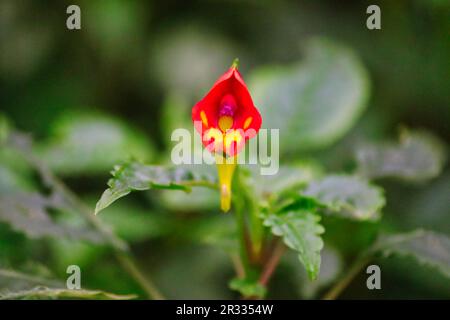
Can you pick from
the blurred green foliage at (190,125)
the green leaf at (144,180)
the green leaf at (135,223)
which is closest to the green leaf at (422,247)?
the blurred green foliage at (190,125)

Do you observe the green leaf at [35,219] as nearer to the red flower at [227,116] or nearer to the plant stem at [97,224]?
the plant stem at [97,224]

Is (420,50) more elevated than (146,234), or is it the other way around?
(420,50)

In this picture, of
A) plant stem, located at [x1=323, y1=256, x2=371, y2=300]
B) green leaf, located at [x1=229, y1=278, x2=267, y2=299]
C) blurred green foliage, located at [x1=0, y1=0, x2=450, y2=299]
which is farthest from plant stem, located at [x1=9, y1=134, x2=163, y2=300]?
plant stem, located at [x1=323, y1=256, x2=371, y2=300]

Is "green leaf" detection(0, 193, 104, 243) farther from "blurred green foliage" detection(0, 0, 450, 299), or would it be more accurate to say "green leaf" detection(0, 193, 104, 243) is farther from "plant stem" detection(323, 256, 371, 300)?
"plant stem" detection(323, 256, 371, 300)

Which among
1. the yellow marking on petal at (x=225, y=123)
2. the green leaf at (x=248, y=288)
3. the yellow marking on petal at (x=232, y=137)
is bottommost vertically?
the green leaf at (x=248, y=288)

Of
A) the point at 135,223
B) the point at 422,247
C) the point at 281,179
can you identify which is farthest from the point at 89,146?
the point at 422,247

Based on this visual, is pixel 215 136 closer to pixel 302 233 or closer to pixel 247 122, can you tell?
pixel 247 122
